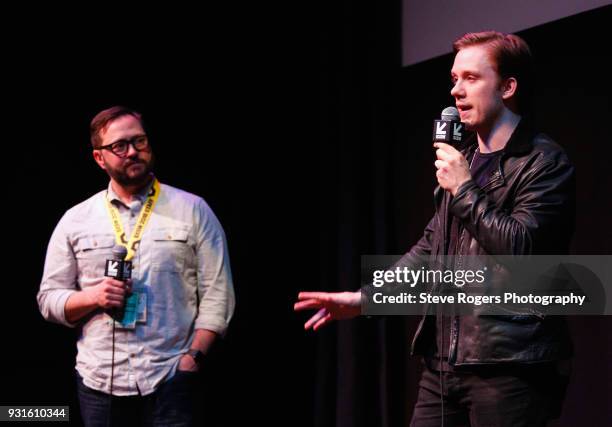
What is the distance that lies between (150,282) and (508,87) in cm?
167

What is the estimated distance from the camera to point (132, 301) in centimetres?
318

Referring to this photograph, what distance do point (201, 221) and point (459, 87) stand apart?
4.81 feet

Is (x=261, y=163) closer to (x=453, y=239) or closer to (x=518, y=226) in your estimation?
(x=453, y=239)

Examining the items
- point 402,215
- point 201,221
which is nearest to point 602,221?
point 402,215

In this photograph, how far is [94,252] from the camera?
3.27 meters

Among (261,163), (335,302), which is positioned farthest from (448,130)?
(261,163)

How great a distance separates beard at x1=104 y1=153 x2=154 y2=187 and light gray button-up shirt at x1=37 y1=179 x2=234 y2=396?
7cm

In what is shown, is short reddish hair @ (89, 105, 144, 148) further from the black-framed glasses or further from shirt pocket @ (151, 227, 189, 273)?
shirt pocket @ (151, 227, 189, 273)

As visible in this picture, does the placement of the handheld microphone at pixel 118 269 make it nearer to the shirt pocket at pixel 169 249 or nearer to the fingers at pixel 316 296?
the shirt pocket at pixel 169 249

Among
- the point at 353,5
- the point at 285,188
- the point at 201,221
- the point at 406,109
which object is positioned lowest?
the point at 201,221

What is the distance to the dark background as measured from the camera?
426cm

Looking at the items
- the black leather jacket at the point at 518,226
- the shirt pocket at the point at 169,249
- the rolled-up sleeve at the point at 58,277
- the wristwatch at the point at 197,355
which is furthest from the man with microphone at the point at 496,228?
the rolled-up sleeve at the point at 58,277

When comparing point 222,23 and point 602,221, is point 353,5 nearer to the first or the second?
point 222,23

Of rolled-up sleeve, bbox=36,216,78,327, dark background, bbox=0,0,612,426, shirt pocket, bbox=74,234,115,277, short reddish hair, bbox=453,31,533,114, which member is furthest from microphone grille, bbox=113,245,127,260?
short reddish hair, bbox=453,31,533,114
